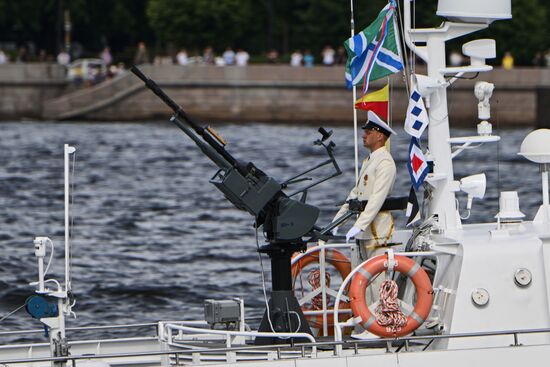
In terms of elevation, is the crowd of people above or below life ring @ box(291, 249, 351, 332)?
above

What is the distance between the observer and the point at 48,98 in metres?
79.6

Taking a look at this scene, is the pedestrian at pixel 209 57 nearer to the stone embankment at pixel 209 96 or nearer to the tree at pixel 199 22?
the stone embankment at pixel 209 96

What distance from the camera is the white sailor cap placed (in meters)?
15.6

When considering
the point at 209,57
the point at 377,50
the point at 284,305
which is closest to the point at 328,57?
the point at 209,57

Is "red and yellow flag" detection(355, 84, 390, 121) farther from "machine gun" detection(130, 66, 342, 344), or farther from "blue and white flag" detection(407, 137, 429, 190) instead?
"machine gun" detection(130, 66, 342, 344)

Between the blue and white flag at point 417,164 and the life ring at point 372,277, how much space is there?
0.98 m

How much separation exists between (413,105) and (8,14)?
75786 millimetres

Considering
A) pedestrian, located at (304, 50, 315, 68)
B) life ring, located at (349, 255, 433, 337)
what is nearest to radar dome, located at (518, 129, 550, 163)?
life ring, located at (349, 255, 433, 337)

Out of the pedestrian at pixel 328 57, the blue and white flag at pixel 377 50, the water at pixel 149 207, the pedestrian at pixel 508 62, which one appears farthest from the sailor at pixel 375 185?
the pedestrian at pixel 328 57

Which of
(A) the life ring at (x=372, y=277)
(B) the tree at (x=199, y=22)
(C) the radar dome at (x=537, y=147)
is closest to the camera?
(A) the life ring at (x=372, y=277)

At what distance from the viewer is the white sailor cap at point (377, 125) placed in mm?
15586

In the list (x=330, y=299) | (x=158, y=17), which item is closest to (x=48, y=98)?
(x=158, y=17)

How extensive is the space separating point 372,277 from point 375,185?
39.3 inches

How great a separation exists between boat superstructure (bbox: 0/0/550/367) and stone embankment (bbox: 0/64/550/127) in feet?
187
